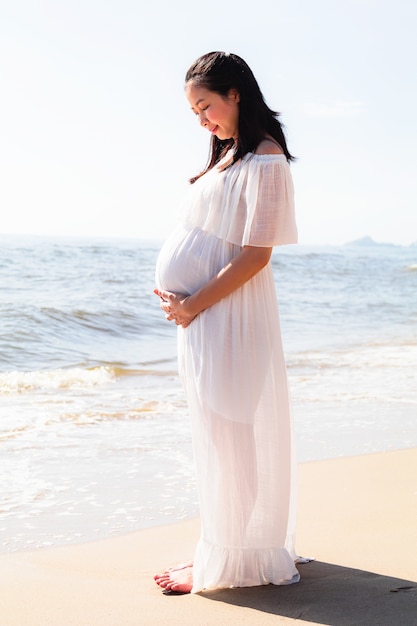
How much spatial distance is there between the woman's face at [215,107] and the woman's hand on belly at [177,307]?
561mm

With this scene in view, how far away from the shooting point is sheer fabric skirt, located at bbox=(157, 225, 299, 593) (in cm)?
249

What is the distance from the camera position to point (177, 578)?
2.62 meters

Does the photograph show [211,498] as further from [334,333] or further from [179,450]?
[334,333]

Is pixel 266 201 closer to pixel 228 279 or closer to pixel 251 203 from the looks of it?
pixel 251 203

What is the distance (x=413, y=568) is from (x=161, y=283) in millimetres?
1313

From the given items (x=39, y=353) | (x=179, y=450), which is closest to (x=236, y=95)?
(x=179, y=450)

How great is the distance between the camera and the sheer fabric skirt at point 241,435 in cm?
249

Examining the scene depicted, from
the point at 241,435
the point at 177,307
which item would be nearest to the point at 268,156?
the point at 177,307

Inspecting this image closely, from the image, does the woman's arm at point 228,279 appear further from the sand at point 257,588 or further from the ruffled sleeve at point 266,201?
the sand at point 257,588

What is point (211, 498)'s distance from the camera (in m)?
2.54

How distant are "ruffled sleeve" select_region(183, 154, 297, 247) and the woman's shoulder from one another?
20 millimetres

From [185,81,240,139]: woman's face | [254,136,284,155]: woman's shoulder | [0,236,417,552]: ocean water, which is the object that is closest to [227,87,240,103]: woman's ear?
[185,81,240,139]: woman's face

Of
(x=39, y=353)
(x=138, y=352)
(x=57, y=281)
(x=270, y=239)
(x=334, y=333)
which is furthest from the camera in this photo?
(x=57, y=281)

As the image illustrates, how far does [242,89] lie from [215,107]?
0.10 metres
